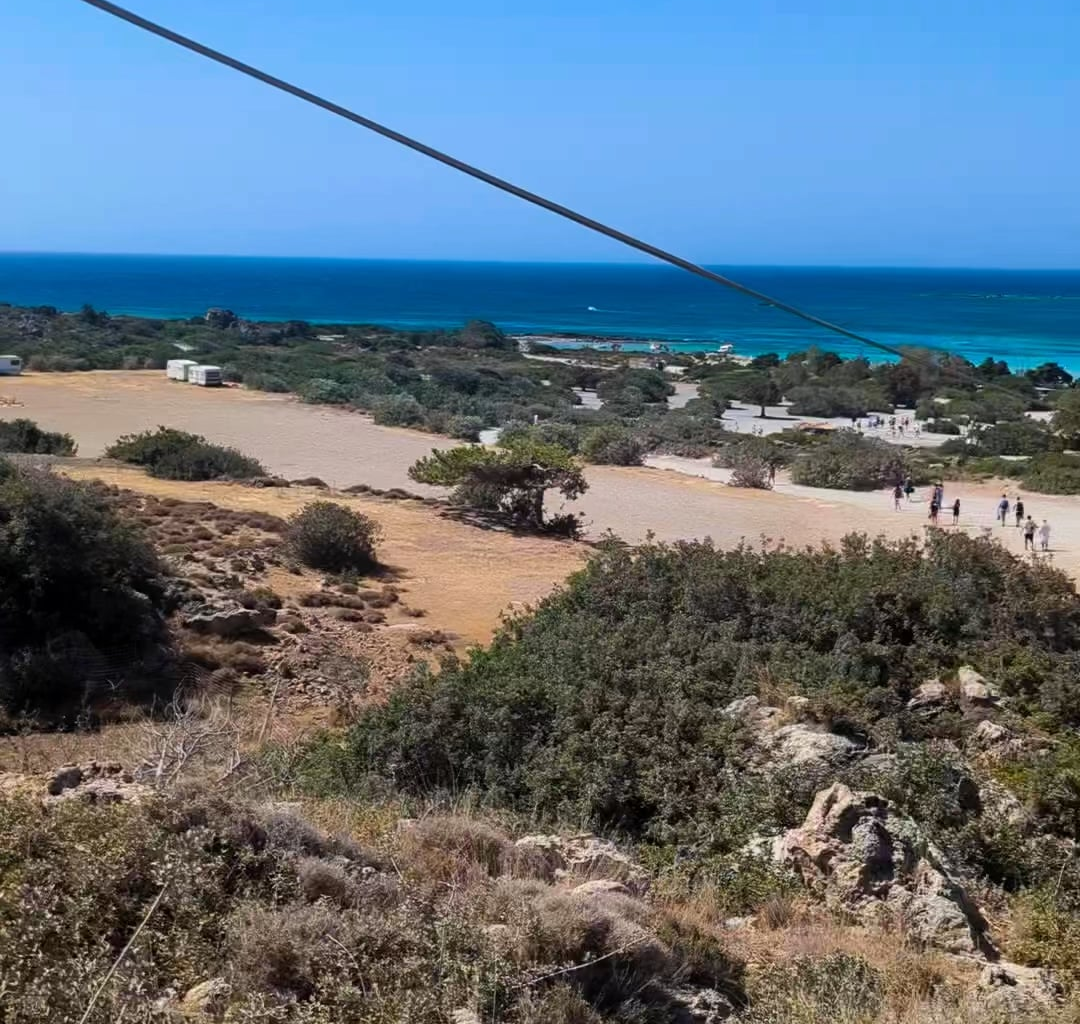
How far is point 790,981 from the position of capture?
455cm

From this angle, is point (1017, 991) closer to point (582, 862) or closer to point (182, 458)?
point (582, 862)

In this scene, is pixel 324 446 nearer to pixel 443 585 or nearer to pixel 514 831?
pixel 443 585

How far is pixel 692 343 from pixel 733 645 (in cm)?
9169

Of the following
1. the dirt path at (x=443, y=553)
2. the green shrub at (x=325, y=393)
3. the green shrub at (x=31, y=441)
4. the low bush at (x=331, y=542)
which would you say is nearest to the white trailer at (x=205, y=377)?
the green shrub at (x=325, y=393)

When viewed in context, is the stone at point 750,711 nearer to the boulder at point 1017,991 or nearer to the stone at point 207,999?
the boulder at point 1017,991

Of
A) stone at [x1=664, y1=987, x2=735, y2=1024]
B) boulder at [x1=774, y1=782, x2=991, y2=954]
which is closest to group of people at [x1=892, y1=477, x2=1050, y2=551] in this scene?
boulder at [x1=774, y1=782, x2=991, y2=954]

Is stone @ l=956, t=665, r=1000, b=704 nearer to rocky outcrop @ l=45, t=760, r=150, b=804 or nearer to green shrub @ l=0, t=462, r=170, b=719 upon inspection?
rocky outcrop @ l=45, t=760, r=150, b=804

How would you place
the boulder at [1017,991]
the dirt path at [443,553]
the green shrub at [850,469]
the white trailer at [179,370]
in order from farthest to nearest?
the white trailer at [179,370], the green shrub at [850,469], the dirt path at [443,553], the boulder at [1017,991]

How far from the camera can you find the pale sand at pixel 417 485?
84.9 feet

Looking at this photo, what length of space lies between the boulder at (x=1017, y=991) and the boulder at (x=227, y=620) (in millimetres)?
10968

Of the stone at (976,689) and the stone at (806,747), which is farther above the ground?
the stone at (976,689)

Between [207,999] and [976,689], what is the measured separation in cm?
702

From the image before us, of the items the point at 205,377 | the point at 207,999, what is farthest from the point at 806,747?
the point at 205,377

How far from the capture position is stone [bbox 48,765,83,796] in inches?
229
